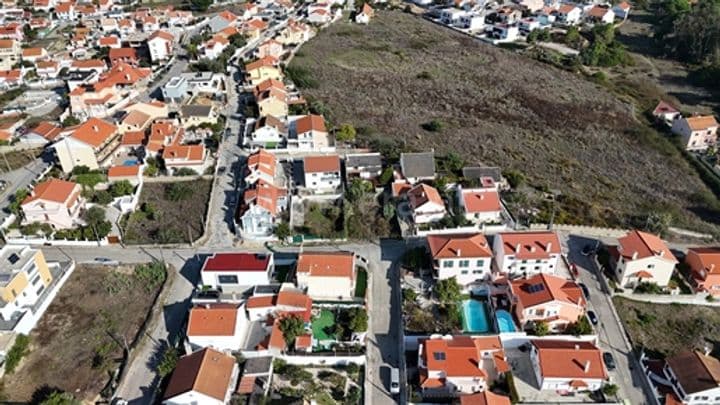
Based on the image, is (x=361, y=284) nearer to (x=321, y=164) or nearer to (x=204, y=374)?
(x=204, y=374)

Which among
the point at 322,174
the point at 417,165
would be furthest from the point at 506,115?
the point at 322,174

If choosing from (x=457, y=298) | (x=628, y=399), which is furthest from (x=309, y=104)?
(x=628, y=399)

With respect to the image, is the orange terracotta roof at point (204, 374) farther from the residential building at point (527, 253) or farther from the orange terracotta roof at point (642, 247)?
the orange terracotta roof at point (642, 247)

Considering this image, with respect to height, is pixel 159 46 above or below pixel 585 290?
above

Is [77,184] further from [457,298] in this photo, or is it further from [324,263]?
[457,298]

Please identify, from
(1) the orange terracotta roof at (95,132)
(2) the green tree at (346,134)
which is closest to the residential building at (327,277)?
(2) the green tree at (346,134)

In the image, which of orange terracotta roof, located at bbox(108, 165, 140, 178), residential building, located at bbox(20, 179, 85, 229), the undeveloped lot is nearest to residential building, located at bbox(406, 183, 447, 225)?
the undeveloped lot

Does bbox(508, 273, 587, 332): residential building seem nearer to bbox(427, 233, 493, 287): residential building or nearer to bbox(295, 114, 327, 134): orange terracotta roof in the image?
bbox(427, 233, 493, 287): residential building
